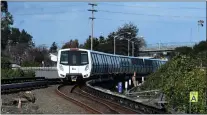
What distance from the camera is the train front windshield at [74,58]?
3428cm

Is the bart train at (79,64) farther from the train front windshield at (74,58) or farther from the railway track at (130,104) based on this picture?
the railway track at (130,104)

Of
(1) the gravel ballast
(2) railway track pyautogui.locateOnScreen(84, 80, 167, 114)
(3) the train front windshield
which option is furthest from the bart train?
(1) the gravel ballast

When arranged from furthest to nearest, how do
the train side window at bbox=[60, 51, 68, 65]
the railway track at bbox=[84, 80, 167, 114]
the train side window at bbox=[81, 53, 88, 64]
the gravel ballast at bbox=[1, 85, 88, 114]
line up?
the train side window at bbox=[81, 53, 88, 64] → the train side window at bbox=[60, 51, 68, 65] → the railway track at bbox=[84, 80, 167, 114] → the gravel ballast at bbox=[1, 85, 88, 114]

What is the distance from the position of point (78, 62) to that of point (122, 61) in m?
16.8

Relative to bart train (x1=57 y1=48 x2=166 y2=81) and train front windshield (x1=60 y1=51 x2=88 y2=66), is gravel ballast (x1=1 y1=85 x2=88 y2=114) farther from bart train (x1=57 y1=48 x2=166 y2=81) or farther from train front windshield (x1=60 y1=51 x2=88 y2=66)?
train front windshield (x1=60 y1=51 x2=88 y2=66)

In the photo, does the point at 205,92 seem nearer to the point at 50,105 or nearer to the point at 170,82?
the point at 170,82

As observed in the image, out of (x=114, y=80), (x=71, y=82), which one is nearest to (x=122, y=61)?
(x=114, y=80)

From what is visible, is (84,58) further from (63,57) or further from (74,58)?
(63,57)

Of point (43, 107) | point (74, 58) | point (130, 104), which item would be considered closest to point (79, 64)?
point (74, 58)

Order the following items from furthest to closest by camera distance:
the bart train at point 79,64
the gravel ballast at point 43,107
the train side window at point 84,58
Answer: the train side window at point 84,58 < the bart train at point 79,64 < the gravel ballast at point 43,107

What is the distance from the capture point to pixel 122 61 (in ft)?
167

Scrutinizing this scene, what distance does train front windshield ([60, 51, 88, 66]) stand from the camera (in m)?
34.3

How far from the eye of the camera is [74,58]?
34406 mm

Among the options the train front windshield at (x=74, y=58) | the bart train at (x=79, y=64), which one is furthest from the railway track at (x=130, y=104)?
the train front windshield at (x=74, y=58)
